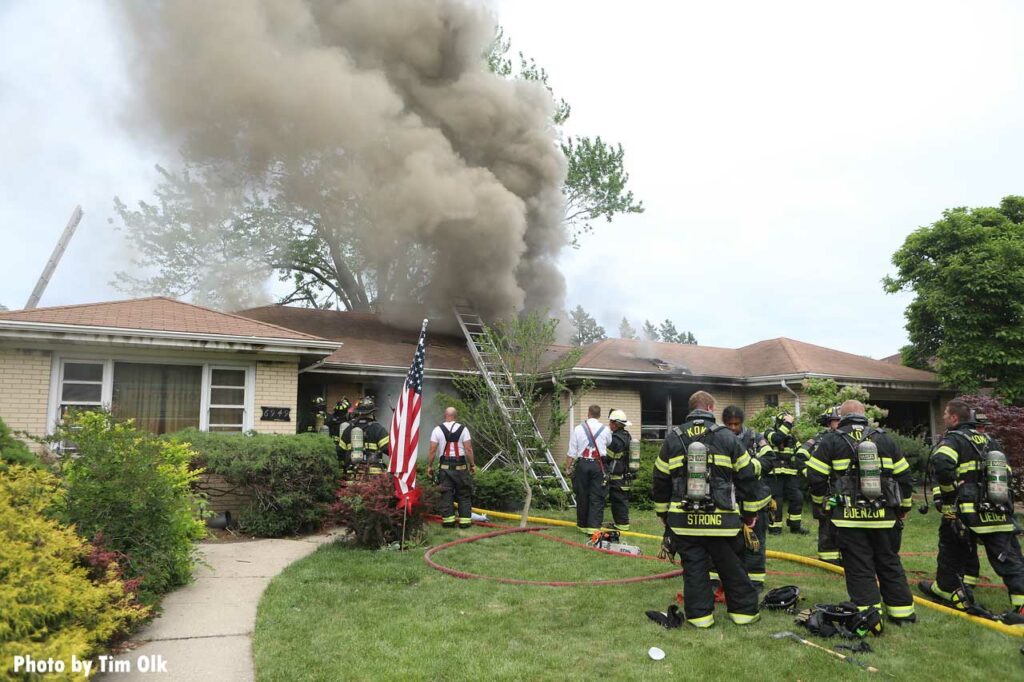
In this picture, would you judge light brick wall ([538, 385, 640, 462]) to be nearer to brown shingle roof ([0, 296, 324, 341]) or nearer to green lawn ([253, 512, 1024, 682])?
brown shingle roof ([0, 296, 324, 341])

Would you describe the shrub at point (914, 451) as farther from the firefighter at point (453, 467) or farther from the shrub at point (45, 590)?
the shrub at point (45, 590)

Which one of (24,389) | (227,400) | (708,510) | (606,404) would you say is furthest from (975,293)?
(24,389)

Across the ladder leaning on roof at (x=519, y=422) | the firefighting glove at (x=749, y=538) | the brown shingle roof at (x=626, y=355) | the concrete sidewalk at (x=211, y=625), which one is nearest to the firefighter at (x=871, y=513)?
the firefighting glove at (x=749, y=538)

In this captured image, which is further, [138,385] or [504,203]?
[504,203]

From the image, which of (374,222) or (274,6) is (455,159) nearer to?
(374,222)

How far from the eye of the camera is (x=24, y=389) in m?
8.77

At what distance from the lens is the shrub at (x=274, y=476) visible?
7.78 m

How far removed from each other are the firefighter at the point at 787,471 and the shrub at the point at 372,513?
482 cm

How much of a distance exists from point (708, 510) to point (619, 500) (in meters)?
3.92

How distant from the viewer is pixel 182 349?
31.3 ft

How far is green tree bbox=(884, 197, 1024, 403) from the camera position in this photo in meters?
13.6

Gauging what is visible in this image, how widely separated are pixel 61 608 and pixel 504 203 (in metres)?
13.5

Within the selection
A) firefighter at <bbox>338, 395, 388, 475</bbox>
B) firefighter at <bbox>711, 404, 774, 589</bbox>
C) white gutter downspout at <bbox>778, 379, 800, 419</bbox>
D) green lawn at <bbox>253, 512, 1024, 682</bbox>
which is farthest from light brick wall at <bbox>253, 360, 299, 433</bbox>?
white gutter downspout at <bbox>778, 379, 800, 419</bbox>

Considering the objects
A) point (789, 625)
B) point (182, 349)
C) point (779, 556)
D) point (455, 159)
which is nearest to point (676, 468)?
point (789, 625)
